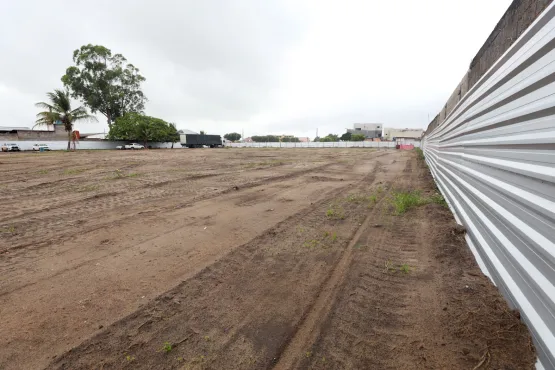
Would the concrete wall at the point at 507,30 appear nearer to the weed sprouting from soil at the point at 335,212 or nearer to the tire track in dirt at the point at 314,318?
the tire track in dirt at the point at 314,318

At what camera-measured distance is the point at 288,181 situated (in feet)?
31.9

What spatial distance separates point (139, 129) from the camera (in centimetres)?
4375

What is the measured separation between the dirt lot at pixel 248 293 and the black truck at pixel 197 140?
157 ft

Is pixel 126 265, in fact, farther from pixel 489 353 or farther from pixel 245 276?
pixel 489 353

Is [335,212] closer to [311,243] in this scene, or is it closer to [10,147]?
[311,243]

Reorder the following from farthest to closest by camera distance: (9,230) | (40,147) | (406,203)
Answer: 1. (40,147)
2. (406,203)
3. (9,230)

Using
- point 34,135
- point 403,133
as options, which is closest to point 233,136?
point 403,133

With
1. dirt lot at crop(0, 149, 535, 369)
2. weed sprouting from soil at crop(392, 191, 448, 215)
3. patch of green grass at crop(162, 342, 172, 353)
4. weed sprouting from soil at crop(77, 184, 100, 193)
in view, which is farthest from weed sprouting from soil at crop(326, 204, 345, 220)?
weed sprouting from soil at crop(77, 184, 100, 193)

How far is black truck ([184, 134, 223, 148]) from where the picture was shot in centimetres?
5131

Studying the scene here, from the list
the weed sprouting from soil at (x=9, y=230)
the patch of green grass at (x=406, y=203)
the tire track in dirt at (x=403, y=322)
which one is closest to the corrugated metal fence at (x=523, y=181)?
the tire track in dirt at (x=403, y=322)

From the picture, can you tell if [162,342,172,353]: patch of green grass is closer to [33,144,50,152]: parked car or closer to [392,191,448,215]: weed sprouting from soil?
[392,191,448,215]: weed sprouting from soil

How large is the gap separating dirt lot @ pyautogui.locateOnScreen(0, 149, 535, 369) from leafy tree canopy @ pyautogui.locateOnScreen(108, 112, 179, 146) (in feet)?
138

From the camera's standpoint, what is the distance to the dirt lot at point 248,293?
2061 mm

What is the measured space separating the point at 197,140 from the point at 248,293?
2070 inches
